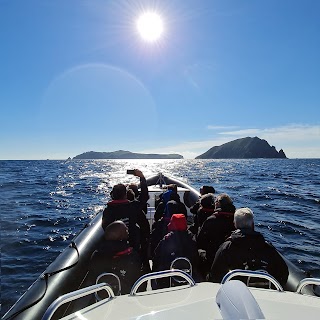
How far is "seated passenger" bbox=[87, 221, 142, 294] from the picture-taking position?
294cm

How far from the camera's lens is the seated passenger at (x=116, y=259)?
116 inches

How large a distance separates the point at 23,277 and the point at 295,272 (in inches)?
218

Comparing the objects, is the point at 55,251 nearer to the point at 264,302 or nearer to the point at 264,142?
the point at 264,302

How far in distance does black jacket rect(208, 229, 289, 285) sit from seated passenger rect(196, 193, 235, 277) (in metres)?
0.87

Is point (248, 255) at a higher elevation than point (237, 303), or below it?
below

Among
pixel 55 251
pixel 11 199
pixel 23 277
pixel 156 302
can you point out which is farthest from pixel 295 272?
pixel 11 199

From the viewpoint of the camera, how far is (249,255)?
9.27 feet

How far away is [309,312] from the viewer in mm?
1726

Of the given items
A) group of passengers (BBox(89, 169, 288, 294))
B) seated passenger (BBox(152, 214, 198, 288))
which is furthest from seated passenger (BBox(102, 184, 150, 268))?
seated passenger (BBox(152, 214, 198, 288))

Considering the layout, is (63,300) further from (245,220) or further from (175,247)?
(245,220)

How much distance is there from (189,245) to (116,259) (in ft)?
3.35

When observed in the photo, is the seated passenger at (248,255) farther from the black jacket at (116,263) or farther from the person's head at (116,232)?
the person's head at (116,232)

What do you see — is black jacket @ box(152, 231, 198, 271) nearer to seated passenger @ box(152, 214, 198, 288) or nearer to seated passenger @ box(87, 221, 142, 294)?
seated passenger @ box(152, 214, 198, 288)

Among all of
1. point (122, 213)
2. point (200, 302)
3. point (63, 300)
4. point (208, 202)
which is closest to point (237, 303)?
point (200, 302)
